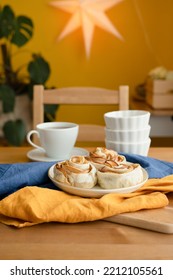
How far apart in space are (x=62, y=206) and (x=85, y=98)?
3.14 ft

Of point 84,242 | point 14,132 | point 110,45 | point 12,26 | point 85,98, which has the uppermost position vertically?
point 12,26

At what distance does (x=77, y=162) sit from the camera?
798 mm

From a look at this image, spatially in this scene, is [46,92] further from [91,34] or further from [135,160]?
[91,34]

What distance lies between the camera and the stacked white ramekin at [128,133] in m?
1.04

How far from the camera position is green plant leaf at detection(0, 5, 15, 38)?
260 centimetres

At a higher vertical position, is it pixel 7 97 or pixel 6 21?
pixel 6 21

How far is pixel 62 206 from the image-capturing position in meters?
0.72

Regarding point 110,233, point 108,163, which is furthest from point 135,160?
point 110,233

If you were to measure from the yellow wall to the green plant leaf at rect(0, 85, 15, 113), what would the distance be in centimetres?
39

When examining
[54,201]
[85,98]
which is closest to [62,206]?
[54,201]

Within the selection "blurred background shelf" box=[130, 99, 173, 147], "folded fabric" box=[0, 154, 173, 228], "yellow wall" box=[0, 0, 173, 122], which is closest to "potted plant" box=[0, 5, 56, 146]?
"yellow wall" box=[0, 0, 173, 122]

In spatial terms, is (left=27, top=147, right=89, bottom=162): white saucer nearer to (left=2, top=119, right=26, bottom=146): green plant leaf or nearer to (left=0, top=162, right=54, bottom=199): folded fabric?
(left=0, top=162, right=54, bottom=199): folded fabric

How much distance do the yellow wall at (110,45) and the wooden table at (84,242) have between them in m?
2.24

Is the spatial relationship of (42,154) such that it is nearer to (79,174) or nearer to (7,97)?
(79,174)
